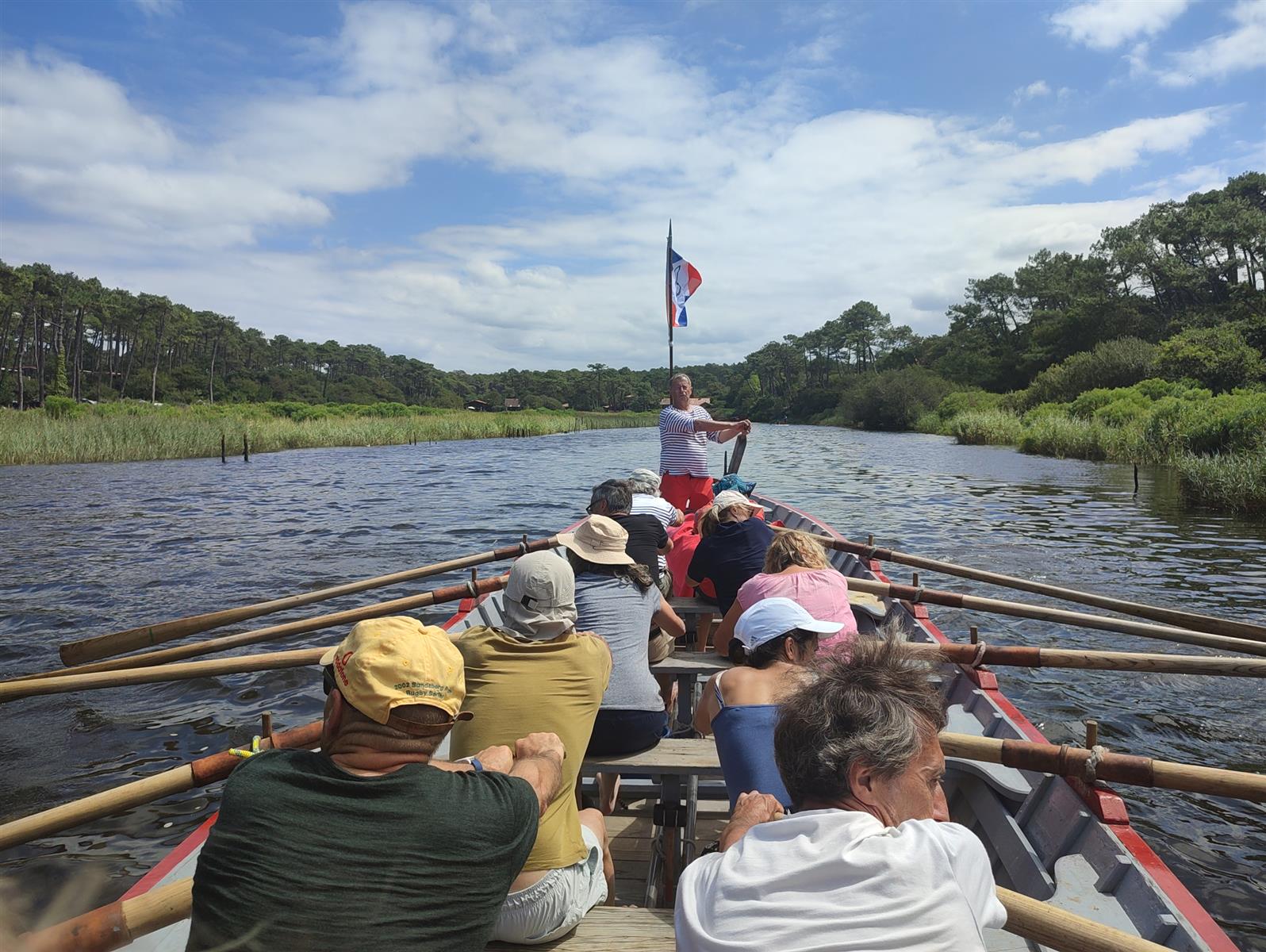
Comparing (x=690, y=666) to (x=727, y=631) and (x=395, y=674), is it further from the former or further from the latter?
(x=395, y=674)

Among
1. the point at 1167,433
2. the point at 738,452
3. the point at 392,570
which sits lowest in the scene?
the point at 392,570

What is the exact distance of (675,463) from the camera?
7.76 metres

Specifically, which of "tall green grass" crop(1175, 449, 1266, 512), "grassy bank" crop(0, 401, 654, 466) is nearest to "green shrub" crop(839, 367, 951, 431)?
"grassy bank" crop(0, 401, 654, 466)

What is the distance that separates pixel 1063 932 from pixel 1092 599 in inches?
172

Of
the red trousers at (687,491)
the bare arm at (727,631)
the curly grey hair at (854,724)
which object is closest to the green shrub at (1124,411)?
the red trousers at (687,491)

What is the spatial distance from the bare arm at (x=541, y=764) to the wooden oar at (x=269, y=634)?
2.31 meters

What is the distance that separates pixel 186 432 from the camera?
2606 cm

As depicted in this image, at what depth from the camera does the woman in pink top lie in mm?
3258

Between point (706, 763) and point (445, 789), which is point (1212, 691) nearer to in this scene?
point (706, 763)

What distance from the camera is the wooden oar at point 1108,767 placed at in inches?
96.3

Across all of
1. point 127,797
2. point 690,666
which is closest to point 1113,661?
point 690,666

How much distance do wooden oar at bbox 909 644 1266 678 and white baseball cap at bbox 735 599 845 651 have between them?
1.38 meters

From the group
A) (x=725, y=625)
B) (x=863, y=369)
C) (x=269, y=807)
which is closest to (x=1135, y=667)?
(x=725, y=625)

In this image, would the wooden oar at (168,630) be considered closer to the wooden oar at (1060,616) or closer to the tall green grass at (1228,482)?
the wooden oar at (1060,616)
